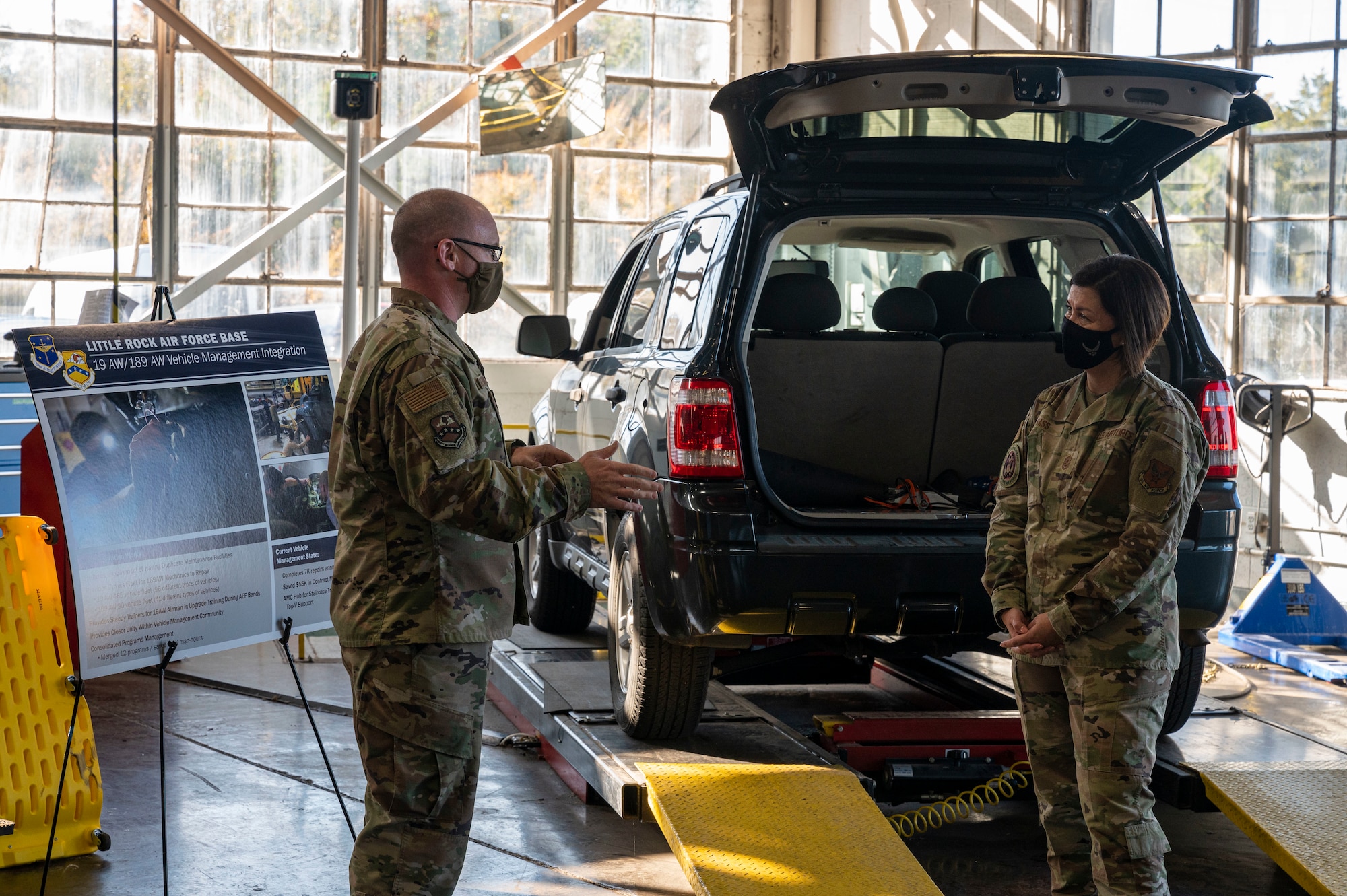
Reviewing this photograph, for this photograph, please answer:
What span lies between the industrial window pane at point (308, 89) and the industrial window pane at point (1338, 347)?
7969 mm

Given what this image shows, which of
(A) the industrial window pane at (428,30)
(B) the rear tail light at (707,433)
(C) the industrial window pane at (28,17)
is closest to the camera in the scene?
(B) the rear tail light at (707,433)

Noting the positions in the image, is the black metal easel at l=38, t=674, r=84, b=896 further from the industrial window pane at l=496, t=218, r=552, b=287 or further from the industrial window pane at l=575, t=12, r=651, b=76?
the industrial window pane at l=575, t=12, r=651, b=76

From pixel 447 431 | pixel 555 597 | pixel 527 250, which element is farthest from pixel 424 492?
pixel 527 250

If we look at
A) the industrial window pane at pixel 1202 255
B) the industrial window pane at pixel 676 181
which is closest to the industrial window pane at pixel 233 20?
the industrial window pane at pixel 676 181

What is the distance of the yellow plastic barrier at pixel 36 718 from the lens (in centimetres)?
393

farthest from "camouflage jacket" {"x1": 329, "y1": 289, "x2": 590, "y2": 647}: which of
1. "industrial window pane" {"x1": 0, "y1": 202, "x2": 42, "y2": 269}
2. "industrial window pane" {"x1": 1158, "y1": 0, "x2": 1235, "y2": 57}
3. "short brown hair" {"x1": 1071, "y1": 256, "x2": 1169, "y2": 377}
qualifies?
"industrial window pane" {"x1": 0, "y1": 202, "x2": 42, "y2": 269}

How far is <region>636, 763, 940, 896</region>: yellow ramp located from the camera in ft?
10.9

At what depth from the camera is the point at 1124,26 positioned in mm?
10023

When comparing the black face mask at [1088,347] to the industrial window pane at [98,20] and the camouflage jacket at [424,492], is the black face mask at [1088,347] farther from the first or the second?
the industrial window pane at [98,20]

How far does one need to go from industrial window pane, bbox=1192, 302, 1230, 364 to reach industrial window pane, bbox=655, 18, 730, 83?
4972 mm

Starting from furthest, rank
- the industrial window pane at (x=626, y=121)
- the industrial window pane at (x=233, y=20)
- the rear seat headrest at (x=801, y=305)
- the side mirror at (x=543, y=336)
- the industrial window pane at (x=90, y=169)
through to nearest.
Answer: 1. the industrial window pane at (x=626, y=121)
2. the industrial window pane at (x=233, y=20)
3. the industrial window pane at (x=90, y=169)
4. the side mirror at (x=543, y=336)
5. the rear seat headrest at (x=801, y=305)

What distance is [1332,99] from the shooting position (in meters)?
9.09

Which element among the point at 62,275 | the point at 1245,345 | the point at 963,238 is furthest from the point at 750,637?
the point at 62,275

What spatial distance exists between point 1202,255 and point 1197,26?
1.63 metres
